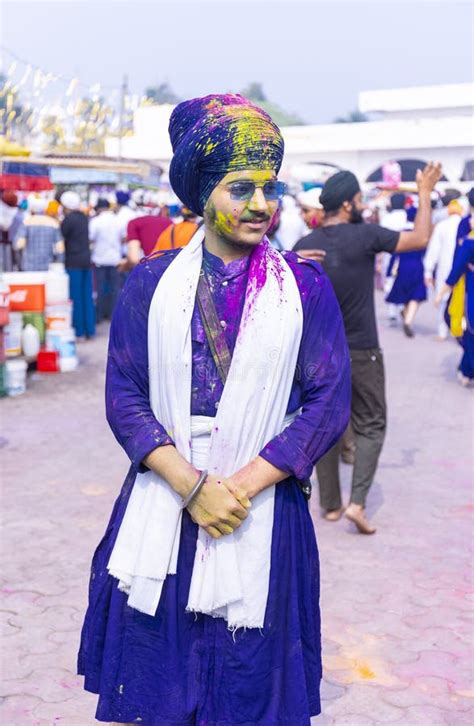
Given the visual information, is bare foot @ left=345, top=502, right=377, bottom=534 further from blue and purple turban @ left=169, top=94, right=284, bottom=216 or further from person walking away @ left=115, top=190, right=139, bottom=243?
person walking away @ left=115, top=190, right=139, bottom=243

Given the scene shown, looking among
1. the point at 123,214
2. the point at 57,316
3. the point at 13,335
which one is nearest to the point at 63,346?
the point at 57,316

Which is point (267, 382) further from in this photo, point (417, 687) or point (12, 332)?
point (12, 332)

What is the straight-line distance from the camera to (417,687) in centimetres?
378

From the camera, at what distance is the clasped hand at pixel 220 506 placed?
7.71 feet

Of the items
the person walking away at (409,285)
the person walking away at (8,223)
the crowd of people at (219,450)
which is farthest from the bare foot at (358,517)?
the person walking away at (409,285)

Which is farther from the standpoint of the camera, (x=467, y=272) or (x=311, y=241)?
(x=467, y=272)

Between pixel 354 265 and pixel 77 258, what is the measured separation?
25.6ft

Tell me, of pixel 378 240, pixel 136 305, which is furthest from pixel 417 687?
pixel 378 240

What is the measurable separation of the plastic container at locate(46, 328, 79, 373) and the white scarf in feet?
27.3

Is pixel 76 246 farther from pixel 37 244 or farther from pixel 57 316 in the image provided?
pixel 57 316

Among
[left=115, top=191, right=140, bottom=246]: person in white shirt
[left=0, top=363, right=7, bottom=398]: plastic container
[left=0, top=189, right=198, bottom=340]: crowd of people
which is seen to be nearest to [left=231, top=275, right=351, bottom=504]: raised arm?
[left=0, top=189, right=198, bottom=340]: crowd of people

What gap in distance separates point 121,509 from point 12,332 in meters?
7.50

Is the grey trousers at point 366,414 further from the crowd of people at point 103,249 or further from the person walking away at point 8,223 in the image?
the person walking away at point 8,223

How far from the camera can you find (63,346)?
10.6 meters
